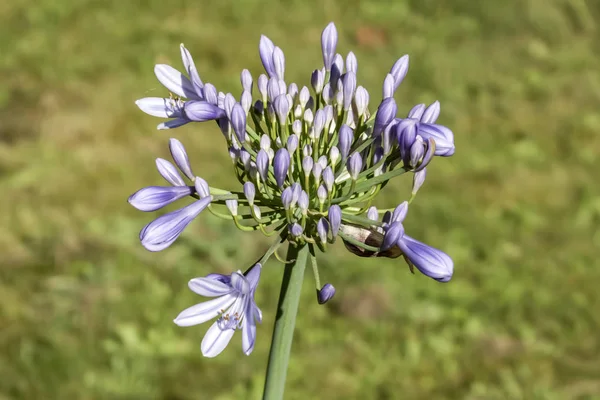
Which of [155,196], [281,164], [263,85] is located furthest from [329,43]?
[155,196]

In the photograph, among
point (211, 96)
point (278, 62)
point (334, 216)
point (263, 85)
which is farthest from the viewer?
point (278, 62)

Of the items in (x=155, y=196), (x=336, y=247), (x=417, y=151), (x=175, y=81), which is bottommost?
(x=336, y=247)

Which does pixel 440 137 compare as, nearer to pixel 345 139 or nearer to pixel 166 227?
pixel 345 139

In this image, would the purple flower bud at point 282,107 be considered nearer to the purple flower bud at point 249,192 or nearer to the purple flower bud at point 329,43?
the purple flower bud at point 249,192

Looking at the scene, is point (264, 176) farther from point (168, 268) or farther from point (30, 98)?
point (30, 98)

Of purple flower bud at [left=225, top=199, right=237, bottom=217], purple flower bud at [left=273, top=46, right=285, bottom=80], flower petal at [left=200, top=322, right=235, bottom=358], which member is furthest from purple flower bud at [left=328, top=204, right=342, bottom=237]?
purple flower bud at [left=273, top=46, right=285, bottom=80]

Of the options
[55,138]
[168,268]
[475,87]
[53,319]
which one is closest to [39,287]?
[53,319]
